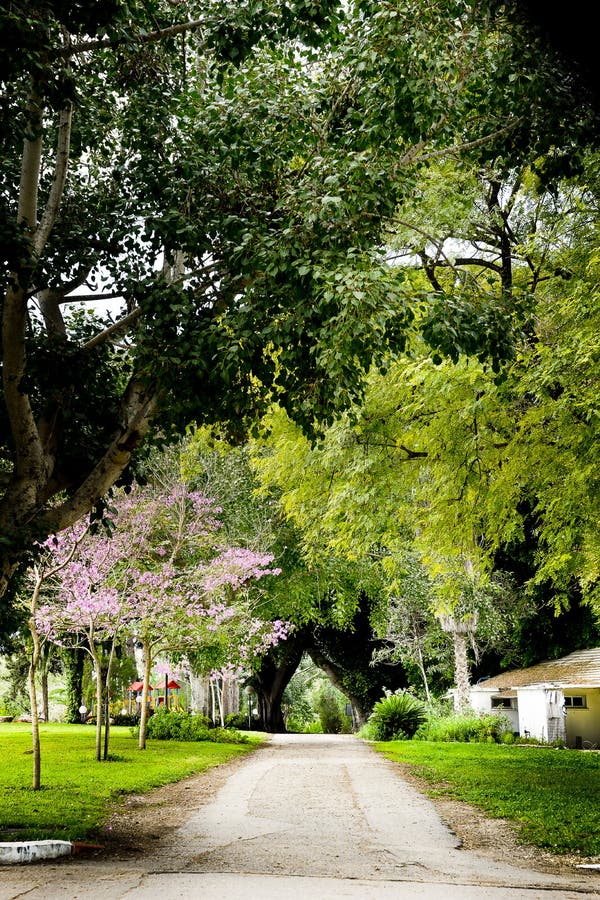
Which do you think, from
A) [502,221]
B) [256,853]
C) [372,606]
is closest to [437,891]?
[256,853]

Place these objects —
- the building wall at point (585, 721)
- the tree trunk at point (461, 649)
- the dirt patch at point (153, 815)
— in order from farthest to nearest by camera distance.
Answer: the tree trunk at point (461, 649) < the building wall at point (585, 721) < the dirt patch at point (153, 815)

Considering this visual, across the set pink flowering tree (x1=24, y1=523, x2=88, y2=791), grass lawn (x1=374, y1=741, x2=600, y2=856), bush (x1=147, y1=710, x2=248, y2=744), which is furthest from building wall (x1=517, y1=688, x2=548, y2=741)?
pink flowering tree (x1=24, y1=523, x2=88, y2=791)

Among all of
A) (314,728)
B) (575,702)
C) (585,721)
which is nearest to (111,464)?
(585,721)

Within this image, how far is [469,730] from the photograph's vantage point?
25.4 metres

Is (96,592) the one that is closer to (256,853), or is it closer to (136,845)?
(136,845)

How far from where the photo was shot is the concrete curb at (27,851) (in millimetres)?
7748

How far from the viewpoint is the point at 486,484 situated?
1270cm

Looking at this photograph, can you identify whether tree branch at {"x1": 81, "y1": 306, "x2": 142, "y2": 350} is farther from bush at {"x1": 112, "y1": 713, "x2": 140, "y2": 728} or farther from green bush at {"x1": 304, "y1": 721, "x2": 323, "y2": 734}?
green bush at {"x1": 304, "y1": 721, "x2": 323, "y2": 734}

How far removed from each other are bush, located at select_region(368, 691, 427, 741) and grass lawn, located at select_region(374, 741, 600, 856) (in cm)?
433

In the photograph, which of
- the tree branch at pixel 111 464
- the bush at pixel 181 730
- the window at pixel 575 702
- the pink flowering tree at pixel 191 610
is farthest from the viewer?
the bush at pixel 181 730

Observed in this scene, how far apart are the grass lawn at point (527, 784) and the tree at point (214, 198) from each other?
5635 millimetres

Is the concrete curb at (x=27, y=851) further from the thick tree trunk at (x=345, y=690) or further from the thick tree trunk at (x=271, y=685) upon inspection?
the thick tree trunk at (x=271, y=685)

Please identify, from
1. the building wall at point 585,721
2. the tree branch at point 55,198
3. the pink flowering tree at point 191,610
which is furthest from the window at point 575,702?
the tree branch at point 55,198

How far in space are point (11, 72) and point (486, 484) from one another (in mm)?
8816
